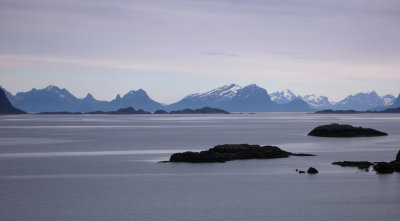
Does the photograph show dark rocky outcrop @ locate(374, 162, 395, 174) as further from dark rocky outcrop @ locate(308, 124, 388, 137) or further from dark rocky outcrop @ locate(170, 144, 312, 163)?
dark rocky outcrop @ locate(308, 124, 388, 137)

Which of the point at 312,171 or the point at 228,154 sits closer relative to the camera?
the point at 312,171

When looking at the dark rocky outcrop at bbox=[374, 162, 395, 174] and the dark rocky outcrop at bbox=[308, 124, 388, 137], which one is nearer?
the dark rocky outcrop at bbox=[374, 162, 395, 174]

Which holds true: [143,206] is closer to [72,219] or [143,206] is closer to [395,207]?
[72,219]

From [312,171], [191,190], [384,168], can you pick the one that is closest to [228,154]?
[312,171]

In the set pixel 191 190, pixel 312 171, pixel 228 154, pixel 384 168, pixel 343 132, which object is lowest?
pixel 191 190

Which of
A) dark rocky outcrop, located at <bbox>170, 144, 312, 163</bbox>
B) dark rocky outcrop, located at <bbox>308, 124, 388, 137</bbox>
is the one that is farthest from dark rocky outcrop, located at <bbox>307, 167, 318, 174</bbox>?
dark rocky outcrop, located at <bbox>308, 124, 388, 137</bbox>

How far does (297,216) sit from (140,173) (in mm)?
21207

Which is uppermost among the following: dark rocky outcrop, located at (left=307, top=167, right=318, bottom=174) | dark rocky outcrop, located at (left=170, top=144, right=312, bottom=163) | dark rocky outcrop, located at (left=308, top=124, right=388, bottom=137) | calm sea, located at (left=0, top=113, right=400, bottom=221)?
dark rocky outcrop, located at (left=308, top=124, right=388, bottom=137)

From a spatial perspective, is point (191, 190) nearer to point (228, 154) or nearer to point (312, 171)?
point (312, 171)

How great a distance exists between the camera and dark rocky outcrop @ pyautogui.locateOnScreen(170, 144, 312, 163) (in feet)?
192

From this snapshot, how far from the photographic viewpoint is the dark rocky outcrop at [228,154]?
5856 cm

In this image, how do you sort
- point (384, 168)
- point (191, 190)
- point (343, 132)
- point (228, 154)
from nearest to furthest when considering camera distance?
point (191, 190)
point (384, 168)
point (228, 154)
point (343, 132)

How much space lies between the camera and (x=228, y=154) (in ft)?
200

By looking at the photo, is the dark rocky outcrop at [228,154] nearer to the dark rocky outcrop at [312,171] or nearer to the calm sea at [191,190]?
the calm sea at [191,190]
